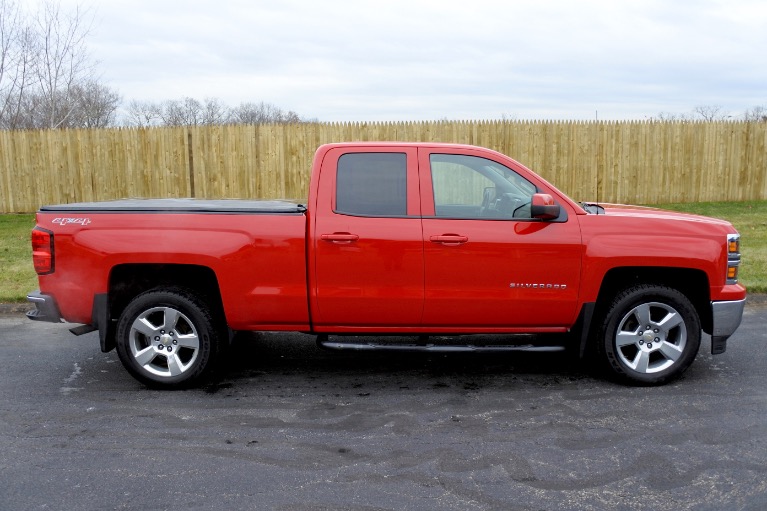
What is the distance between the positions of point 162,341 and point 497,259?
2.58 metres

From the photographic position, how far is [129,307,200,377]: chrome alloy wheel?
5.13 m

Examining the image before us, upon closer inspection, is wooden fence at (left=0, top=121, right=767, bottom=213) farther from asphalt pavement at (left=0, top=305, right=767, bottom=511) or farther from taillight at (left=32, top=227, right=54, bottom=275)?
taillight at (left=32, top=227, right=54, bottom=275)

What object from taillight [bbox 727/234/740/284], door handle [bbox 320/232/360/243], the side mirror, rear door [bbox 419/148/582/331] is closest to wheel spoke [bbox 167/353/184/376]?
door handle [bbox 320/232/360/243]

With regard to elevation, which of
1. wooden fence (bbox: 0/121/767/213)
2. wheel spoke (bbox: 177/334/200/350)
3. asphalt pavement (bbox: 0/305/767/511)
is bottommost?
asphalt pavement (bbox: 0/305/767/511)

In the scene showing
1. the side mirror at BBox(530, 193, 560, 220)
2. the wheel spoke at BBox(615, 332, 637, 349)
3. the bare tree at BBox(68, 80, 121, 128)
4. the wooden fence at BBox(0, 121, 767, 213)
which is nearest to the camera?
the side mirror at BBox(530, 193, 560, 220)

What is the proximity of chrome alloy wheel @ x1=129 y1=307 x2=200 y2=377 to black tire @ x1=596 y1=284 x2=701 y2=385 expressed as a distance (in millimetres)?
3119

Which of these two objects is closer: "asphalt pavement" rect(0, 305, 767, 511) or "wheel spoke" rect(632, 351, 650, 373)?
"asphalt pavement" rect(0, 305, 767, 511)

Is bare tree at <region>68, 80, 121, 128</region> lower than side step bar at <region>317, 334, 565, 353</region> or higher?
higher

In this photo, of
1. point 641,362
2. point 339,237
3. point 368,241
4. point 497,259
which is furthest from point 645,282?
point 339,237

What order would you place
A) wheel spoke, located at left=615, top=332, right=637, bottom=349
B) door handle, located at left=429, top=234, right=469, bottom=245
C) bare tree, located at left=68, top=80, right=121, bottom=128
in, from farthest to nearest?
bare tree, located at left=68, top=80, right=121, bottom=128 → wheel spoke, located at left=615, top=332, right=637, bottom=349 → door handle, located at left=429, top=234, right=469, bottom=245

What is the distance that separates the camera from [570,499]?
351 cm

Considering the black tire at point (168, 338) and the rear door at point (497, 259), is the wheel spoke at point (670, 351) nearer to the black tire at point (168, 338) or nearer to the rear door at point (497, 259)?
the rear door at point (497, 259)

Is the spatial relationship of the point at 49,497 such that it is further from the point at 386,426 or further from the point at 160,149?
the point at 160,149

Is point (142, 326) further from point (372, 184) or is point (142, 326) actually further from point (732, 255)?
point (732, 255)
